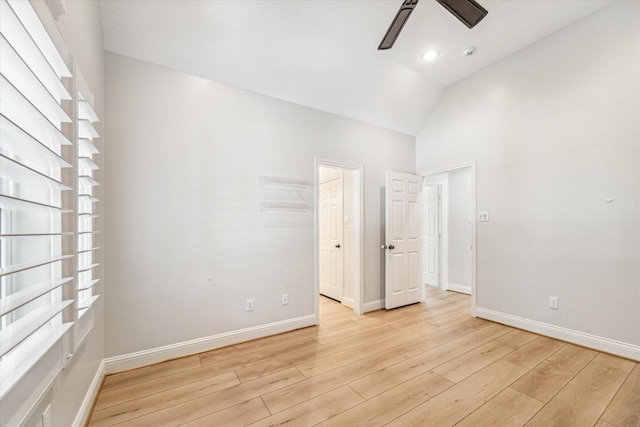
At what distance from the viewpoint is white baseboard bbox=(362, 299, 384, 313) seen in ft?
12.2

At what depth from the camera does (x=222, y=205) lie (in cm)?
273

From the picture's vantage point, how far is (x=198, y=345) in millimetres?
2564

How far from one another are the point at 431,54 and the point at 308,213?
7.91ft

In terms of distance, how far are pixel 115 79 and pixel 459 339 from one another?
4180 millimetres

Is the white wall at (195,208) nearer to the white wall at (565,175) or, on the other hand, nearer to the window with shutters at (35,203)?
the window with shutters at (35,203)

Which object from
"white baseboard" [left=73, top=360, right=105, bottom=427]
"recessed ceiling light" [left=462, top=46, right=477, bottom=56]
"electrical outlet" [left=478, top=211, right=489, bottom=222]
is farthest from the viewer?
"electrical outlet" [left=478, top=211, right=489, bottom=222]

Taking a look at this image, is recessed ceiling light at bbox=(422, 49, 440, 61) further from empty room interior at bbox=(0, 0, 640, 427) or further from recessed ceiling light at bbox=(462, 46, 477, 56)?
recessed ceiling light at bbox=(462, 46, 477, 56)

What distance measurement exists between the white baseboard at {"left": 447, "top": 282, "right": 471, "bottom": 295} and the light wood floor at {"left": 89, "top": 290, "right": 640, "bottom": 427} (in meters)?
1.82

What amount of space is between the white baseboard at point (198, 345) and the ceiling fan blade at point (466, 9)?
10.6 feet

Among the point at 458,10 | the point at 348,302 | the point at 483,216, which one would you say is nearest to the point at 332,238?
the point at 348,302

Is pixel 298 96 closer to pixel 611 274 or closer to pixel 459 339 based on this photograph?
pixel 459 339

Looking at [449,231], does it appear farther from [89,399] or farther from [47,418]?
[47,418]

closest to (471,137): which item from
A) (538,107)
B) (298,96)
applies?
(538,107)

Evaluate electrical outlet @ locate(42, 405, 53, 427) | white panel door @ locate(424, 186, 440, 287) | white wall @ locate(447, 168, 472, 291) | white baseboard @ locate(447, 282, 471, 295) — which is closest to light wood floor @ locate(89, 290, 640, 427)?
electrical outlet @ locate(42, 405, 53, 427)
